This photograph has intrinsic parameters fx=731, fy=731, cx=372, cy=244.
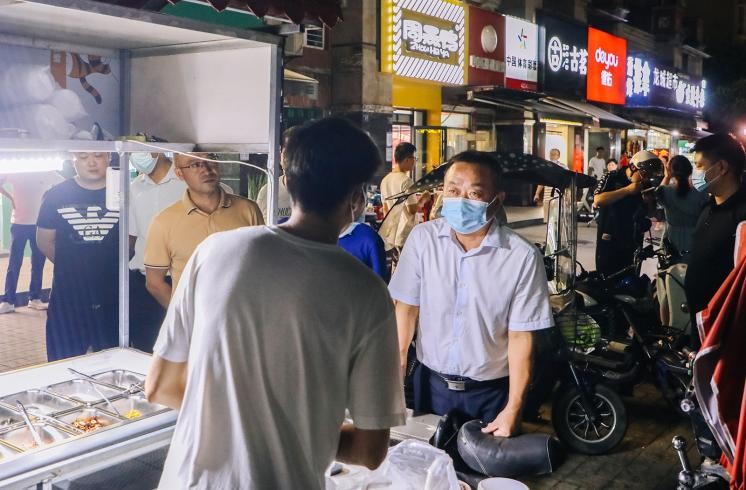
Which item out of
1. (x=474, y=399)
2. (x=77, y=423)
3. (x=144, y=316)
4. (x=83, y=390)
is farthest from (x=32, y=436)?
(x=474, y=399)

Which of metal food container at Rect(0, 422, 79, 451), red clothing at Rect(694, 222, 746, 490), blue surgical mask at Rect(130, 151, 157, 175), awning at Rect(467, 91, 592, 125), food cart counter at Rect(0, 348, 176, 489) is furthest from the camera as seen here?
awning at Rect(467, 91, 592, 125)

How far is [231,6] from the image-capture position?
2.77m

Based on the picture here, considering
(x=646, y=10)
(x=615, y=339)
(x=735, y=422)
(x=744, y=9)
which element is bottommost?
(x=615, y=339)

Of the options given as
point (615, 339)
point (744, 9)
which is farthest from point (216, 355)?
point (744, 9)

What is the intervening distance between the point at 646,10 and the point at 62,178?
100 feet

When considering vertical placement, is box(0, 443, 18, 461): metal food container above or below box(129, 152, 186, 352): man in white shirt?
below

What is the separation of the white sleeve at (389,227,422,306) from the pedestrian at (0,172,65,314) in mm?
2164

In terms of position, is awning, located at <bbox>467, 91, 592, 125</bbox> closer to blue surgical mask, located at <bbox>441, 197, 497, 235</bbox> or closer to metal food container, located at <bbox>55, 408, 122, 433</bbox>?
blue surgical mask, located at <bbox>441, 197, 497, 235</bbox>

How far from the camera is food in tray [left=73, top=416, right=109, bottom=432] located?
284 centimetres

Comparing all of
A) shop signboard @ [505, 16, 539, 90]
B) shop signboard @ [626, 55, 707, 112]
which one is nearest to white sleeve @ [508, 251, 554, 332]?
shop signboard @ [505, 16, 539, 90]

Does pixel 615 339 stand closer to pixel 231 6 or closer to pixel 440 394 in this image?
pixel 440 394

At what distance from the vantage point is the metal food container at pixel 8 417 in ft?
9.59

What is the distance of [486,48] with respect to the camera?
1622 cm

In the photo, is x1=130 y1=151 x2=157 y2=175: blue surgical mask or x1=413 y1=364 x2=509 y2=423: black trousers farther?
x1=130 y1=151 x2=157 y2=175: blue surgical mask
